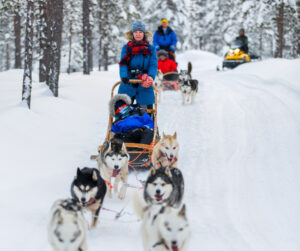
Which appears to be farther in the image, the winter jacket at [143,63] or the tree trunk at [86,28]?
the tree trunk at [86,28]

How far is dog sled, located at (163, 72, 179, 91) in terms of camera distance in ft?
43.0

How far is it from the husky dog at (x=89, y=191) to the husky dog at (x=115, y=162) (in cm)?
57

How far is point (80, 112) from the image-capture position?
930cm

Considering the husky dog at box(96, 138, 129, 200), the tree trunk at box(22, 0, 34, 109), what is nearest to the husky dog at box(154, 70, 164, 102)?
the tree trunk at box(22, 0, 34, 109)

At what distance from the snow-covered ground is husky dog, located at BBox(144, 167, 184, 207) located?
0.42 meters

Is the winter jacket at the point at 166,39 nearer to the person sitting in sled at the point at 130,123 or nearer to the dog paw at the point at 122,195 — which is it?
the person sitting in sled at the point at 130,123

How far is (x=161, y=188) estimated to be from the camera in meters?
3.51

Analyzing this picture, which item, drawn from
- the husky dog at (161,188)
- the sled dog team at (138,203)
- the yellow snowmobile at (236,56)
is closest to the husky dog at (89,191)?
the sled dog team at (138,203)

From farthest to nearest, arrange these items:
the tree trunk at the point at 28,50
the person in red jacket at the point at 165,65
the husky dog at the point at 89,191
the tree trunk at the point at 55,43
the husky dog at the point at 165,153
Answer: the person in red jacket at the point at 165,65, the tree trunk at the point at 55,43, the tree trunk at the point at 28,50, the husky dog at the point at 165,153, the husky dog at the point at 89,191

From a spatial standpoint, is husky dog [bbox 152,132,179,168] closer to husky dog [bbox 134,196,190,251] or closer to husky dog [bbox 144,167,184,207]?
husky dog [bbox 144,167,184,207]

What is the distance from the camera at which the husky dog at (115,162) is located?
4270 millimetres

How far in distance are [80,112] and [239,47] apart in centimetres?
1279

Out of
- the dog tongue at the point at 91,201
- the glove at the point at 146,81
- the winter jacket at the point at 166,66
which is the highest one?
the winter jacket at the point at 166,66

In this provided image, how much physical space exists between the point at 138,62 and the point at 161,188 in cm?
351
